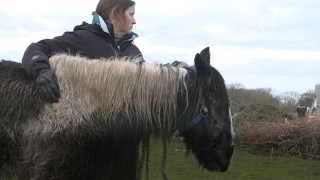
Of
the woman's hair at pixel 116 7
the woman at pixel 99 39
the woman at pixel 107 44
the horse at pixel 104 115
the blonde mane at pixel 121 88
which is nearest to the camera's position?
the horse at pixel 104 115

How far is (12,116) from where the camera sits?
2893mm

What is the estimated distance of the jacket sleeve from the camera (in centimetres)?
295

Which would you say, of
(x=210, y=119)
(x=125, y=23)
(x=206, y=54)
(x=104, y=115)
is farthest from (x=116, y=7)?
(x=210, y=119)

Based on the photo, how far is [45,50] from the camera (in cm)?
323

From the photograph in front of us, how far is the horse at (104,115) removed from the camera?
2779 mm

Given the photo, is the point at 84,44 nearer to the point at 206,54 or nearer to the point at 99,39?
the point at 99,39

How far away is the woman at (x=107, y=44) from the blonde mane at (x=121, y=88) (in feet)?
0.53

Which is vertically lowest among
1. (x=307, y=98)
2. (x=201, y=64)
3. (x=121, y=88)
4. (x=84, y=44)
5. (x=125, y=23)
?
(x=121, y=88)

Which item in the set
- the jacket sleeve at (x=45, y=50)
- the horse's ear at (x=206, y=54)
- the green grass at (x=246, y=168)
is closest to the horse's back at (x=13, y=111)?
the jacket sleeve at (x=45, y=50)

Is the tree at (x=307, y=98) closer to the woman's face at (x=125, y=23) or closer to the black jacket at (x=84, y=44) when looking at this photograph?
the woman's face at (x=125, y=23)

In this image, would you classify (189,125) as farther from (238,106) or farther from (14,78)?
(238,106)

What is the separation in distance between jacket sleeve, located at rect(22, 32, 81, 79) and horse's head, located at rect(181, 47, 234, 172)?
0.88 metres

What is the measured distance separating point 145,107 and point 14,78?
0.85 metres

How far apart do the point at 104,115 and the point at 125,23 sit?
2.93 ft
